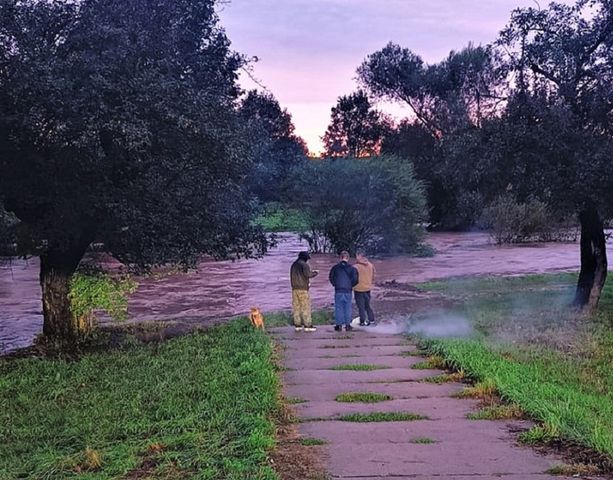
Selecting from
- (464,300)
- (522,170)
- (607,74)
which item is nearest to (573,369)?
(522,170)

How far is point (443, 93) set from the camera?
5531 cm

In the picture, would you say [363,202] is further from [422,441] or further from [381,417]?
[422,441]

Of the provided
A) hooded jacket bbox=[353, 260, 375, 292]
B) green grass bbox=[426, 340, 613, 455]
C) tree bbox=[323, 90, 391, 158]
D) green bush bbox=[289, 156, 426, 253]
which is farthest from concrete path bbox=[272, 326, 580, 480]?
tree bbox=[323, 90, 391, 158]

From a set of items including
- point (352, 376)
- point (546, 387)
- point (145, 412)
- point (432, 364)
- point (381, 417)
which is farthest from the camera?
point (432, 364)

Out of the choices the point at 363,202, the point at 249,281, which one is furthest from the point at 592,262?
the point at 363,202

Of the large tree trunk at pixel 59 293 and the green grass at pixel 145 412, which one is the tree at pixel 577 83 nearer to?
the green grass at pixel 145 412

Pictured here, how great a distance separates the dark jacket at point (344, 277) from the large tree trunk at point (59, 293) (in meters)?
4.67

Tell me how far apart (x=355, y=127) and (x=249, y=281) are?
48.9 meters

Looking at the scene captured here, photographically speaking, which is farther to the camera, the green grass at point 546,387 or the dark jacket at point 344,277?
the dark jacket at point 344,277

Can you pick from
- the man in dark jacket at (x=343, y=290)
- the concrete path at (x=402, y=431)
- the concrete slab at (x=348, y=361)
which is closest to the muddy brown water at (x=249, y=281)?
the man in dark jacket at (x=343, y=290)

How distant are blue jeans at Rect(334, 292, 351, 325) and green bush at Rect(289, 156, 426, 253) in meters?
19.5

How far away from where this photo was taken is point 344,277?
14.1 m

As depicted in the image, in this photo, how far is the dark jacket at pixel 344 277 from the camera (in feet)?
46.2

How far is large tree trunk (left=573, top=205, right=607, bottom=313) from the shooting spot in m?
16.8
